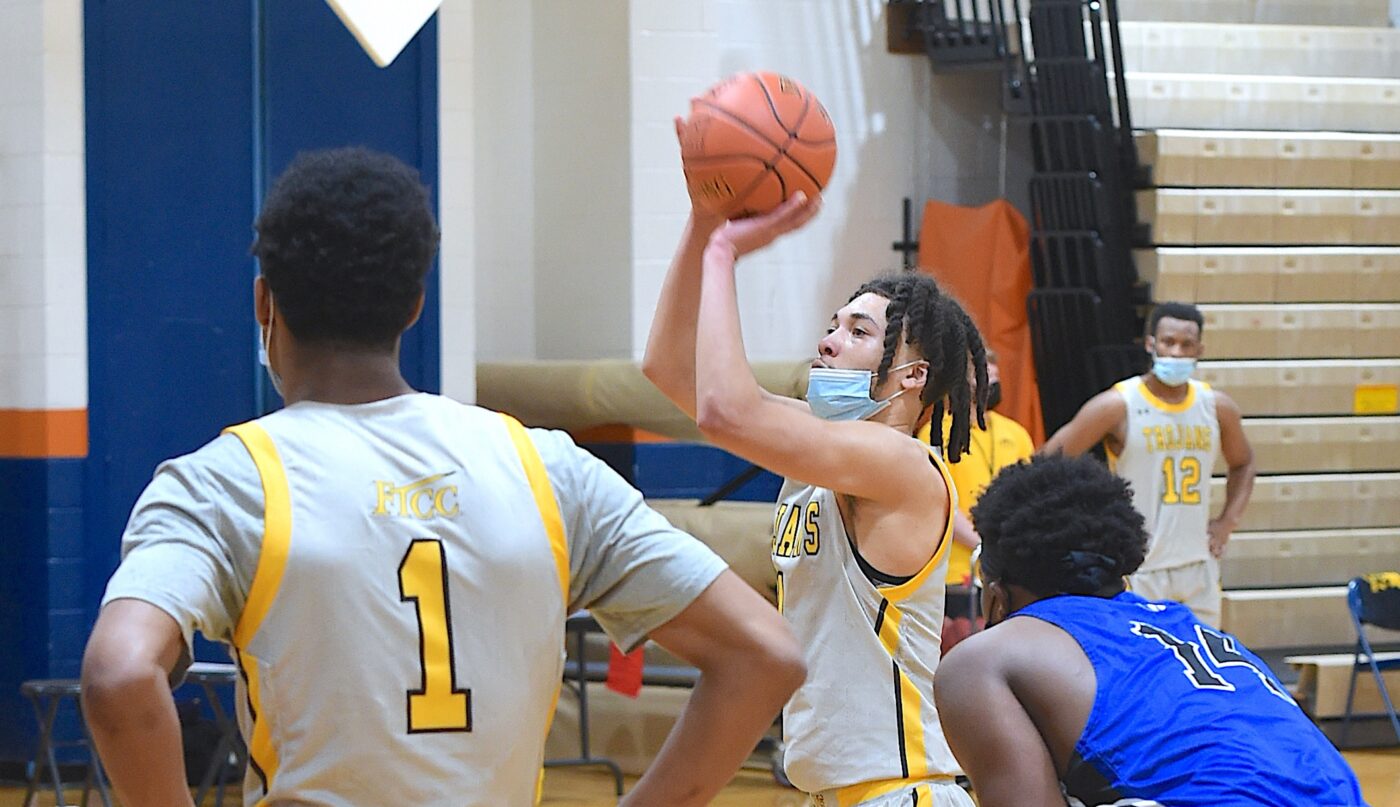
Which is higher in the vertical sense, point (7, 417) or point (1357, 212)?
point (1357, 212)

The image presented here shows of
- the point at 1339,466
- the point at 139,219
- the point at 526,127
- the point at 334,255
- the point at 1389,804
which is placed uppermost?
the point at 526,127

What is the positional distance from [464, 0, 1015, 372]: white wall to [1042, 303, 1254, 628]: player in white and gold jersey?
176 cm

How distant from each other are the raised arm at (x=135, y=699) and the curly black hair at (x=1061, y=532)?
138 centimetres

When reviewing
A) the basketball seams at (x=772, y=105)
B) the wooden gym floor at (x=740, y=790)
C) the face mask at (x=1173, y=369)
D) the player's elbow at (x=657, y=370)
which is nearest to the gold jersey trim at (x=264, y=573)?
the basketball seams at (x=772, y=105)

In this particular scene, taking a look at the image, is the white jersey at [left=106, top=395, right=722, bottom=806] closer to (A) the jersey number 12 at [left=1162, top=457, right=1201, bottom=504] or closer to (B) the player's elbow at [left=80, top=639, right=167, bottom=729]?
(B) the player's elbow at [left=80, top=639, right=167, bottom=729]

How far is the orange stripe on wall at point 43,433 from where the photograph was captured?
21.2 feet

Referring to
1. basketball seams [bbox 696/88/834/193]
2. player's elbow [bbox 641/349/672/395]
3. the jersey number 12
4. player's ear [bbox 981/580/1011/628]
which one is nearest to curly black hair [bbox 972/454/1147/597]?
player's ear [bbox 981/580/1011/628]

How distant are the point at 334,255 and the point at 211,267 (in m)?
5.25

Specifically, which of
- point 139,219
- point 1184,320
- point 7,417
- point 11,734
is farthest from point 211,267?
point 1184,320

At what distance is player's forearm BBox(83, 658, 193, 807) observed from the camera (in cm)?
149

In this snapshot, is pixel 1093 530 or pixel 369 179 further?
pixel 1093 530

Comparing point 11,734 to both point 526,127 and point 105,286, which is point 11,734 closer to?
point 105,286

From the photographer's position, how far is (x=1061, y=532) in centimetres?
257

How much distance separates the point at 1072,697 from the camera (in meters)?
2.34
